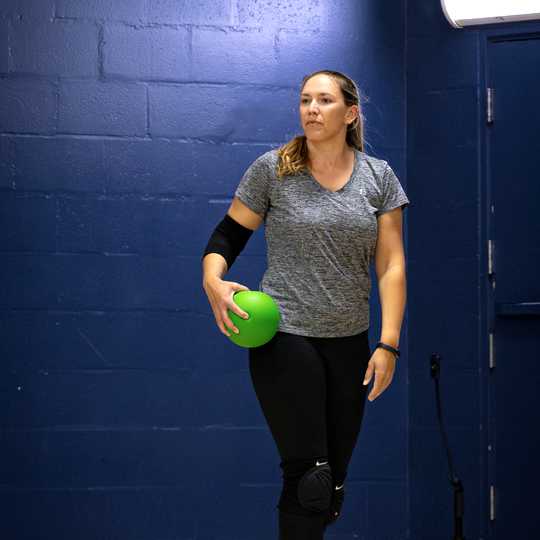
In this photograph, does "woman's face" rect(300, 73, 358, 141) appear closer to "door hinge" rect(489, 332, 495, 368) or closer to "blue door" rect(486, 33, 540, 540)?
"blue door" rect(486, 33, 540, 540)

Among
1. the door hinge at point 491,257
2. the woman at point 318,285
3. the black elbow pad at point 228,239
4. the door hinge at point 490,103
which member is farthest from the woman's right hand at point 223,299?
the door hinge at point 490,103

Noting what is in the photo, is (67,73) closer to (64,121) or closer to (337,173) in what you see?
(64,121)

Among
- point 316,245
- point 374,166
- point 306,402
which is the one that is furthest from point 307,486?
point 374,166

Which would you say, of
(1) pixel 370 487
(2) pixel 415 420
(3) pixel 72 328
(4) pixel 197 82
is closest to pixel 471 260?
(2) pixel 415 420

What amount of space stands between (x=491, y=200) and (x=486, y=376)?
2.37 ft

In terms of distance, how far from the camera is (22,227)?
144 inches

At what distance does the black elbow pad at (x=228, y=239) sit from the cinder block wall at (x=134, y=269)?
3.15 feet

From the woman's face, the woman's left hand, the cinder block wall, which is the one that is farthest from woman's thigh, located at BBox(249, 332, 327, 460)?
the cinder block wall

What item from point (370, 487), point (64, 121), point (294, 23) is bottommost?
point (370, 487)

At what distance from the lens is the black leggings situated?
8.28 feet

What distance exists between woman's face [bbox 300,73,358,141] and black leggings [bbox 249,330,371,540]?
615mm

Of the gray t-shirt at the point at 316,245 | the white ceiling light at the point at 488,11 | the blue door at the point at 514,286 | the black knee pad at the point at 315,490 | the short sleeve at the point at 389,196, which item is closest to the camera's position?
the black knee pad at the point at 315,490

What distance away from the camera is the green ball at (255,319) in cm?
249

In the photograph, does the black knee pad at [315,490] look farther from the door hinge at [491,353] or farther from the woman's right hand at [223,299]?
the door hinge at [491,353]
